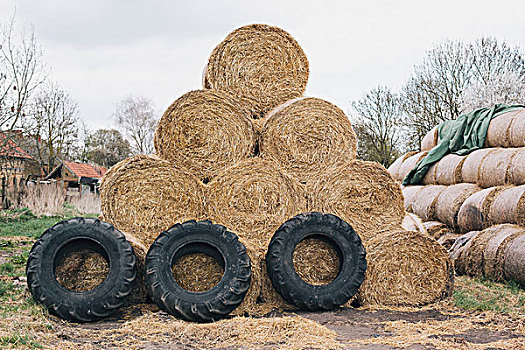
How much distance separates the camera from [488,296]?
19.9ft

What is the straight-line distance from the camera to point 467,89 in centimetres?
2445

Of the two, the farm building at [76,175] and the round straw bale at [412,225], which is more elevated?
the farm building at [76,175]

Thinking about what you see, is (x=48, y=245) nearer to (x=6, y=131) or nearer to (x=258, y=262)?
(x=258, y=262)

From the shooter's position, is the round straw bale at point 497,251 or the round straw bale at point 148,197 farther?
the round straw bale at point 497,251

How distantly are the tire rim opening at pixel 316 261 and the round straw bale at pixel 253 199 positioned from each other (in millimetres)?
397

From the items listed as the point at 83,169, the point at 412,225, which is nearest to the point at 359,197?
the point at 412,225

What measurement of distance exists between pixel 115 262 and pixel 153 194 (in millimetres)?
924

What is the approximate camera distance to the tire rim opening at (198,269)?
575 cm

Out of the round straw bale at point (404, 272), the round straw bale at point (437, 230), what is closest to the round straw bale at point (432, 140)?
the round straw bale at point (437, 230)

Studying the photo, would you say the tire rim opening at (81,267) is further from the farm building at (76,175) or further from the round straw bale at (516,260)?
the farm building at (76,175)

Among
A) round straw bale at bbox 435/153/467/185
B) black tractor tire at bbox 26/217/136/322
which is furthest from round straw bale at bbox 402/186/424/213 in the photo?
black tractor tire at bbox 26/217/136/322

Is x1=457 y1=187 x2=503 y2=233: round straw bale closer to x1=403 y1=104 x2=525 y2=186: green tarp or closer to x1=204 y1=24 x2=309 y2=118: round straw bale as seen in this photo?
x1=403 y1=104 x2=525 y2=186: green tarp

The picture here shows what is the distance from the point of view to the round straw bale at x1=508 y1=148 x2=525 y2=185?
759 centimetres

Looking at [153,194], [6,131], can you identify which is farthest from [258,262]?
[6,131]
